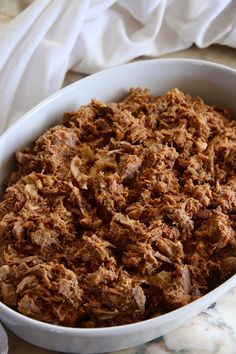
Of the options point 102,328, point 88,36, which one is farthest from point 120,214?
point 88,36

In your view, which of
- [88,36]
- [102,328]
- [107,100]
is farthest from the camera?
[88,36]

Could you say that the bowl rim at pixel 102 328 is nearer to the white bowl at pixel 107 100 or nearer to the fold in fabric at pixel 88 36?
the white bowl at pixel 107 100

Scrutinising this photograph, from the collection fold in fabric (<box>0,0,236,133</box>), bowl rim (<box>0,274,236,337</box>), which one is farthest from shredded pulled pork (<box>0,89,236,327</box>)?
fold in fabric (<box>0,0,236,133</box>)

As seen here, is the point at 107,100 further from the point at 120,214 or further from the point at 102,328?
the point at 102,328

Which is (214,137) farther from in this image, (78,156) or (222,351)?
(222,351)

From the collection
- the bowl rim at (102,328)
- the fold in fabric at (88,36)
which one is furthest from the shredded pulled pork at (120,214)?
the fold in fabric at (88,36)

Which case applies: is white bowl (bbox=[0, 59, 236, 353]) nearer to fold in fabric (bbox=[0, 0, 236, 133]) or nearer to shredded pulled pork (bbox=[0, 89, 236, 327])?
shredded pulled pork (bbox=[0, 89, 236, 327])

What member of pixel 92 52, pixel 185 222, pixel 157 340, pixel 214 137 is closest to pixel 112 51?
pixel 92 52
